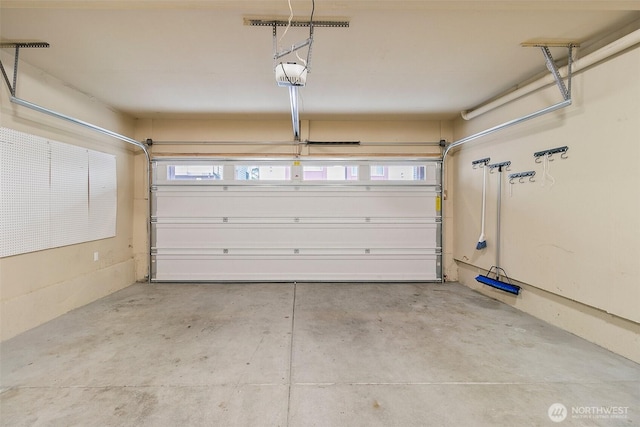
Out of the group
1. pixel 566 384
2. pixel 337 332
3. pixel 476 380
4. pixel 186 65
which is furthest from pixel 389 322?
pixel 186 65

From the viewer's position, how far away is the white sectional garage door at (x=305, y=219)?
4438 mm

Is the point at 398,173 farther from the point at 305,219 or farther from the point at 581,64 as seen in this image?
the point at 581,64

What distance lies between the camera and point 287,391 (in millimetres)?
1753

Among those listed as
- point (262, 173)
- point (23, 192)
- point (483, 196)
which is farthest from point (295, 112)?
point (23, 192)

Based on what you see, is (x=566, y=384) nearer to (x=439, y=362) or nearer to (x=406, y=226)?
(x=439, y=362)

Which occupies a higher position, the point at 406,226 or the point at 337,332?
the point at 406,226

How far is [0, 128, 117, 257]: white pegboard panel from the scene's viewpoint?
96.8 inches

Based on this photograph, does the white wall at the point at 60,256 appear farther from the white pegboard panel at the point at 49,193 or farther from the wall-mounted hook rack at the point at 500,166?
the wall-mounted hook rack at the point at 500,166

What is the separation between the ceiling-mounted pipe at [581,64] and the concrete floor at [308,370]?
2.31 m

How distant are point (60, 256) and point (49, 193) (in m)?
0.69

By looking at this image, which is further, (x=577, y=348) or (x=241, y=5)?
(x=577, y=348)

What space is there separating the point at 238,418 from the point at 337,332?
1.25 m

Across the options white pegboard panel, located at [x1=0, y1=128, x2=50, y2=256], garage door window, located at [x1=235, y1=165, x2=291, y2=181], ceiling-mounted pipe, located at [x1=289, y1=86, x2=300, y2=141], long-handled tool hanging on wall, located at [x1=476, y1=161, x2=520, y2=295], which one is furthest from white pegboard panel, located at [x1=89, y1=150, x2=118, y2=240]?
long-handled tool hanging on wall, located at [x1=476, y1=161, x2=520, y2=295]

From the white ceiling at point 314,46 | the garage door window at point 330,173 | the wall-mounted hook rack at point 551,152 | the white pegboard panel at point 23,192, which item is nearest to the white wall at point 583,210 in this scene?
the wall-mounted hook rack at point 551,152
